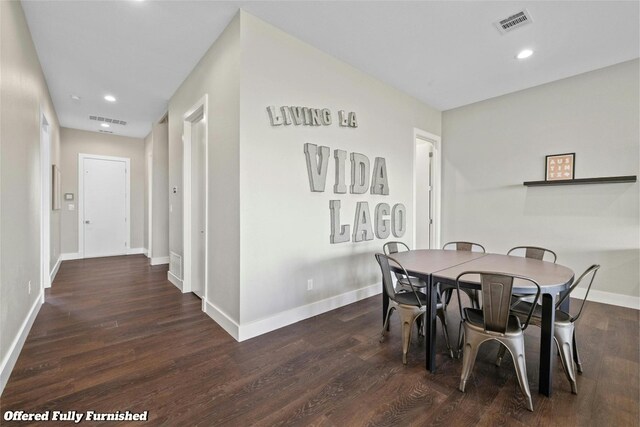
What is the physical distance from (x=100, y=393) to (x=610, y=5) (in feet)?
16.8

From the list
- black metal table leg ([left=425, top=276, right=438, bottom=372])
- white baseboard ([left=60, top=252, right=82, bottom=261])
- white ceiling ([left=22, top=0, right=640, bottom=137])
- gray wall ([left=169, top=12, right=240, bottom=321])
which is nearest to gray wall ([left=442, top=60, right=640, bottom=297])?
white ceiling ([left=22, top=0, right=640, bottom=137])

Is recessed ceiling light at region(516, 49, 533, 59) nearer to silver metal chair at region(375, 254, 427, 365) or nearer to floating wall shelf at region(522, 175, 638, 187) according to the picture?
floating wall shelf at region(522, 175, 638, 187)

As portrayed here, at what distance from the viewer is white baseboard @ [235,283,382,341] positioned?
8.80 ft

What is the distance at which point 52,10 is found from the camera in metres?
2.61

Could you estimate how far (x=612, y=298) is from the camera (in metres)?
3.62

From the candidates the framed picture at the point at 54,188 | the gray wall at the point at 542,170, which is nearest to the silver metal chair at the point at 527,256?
the gray wall at the point at 542,170

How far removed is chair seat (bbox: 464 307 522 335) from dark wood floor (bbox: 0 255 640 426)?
0.44 metres

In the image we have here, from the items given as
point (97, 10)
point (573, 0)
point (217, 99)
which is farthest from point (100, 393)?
point (573, 0)

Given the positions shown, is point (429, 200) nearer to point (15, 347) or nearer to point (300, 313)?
point (300, 313)

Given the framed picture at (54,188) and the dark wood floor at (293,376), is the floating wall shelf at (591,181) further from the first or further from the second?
the framed picture at (54,188)

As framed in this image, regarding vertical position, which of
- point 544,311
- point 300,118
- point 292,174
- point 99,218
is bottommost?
point 544,311

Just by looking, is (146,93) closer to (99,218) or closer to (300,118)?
(300,118)

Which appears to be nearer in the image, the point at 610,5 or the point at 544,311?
the point at 544,311

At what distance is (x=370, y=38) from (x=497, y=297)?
2772mm
